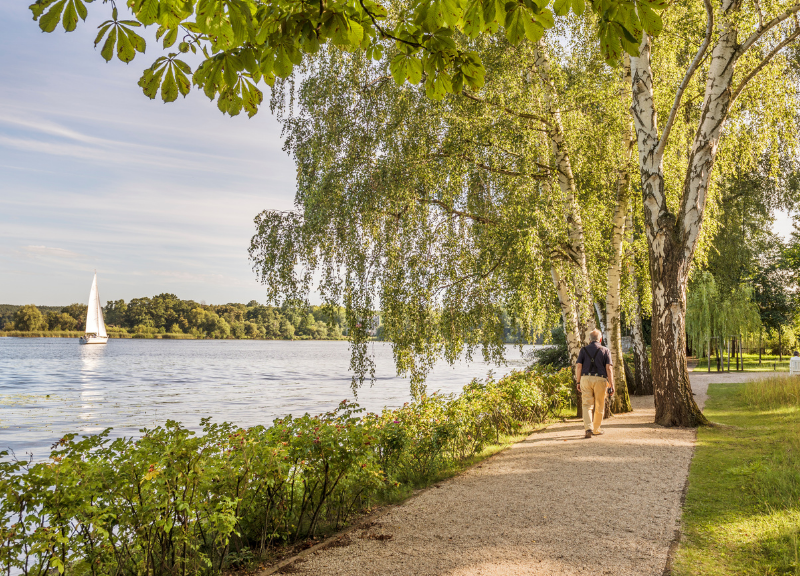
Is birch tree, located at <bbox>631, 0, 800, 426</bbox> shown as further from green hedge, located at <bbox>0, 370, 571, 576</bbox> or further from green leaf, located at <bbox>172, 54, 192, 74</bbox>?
green leaf, located at <bbox>172, 54, 192, 74</bbox>

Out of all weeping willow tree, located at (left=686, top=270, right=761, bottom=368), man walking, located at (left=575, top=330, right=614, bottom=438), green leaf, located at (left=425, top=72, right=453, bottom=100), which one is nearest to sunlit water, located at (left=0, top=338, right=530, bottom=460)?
man walking, located at (left=575, top=330, right=614, bottom=438)

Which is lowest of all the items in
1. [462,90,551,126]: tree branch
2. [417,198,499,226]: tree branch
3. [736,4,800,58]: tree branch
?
[417,198,499,226]: tree branch

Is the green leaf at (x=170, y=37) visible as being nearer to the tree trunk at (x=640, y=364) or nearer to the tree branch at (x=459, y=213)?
the tree branch at (x=459, y=213)

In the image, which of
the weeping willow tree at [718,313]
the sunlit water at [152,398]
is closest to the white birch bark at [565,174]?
the sunlit water at [152,398]

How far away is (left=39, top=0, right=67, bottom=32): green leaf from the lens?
7.64 feet

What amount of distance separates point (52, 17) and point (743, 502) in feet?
22.2

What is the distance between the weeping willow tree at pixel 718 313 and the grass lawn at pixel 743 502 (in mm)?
18368

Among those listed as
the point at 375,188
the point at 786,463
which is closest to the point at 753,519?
the point at 786,463

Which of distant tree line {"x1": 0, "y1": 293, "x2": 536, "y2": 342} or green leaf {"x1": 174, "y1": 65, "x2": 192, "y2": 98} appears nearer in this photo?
green leaf {"x1": 174, "y1": 65, "x2": 192, "y2": 98}

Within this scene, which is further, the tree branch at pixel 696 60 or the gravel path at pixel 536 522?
the tree branch at pixel 696 60

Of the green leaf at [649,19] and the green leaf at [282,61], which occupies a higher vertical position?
the green leaf at [649,19]

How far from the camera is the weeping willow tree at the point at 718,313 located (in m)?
27.1

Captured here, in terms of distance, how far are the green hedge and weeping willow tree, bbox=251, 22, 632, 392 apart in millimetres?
3422

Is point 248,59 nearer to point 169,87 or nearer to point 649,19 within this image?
point 169,87
